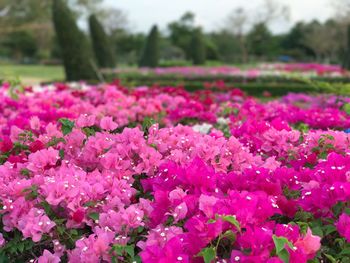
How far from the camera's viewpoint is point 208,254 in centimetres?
156

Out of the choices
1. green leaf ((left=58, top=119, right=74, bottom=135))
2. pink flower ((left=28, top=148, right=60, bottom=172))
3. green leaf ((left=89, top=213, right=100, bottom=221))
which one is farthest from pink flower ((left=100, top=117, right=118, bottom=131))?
green leaf ((left=89, top=213, right=100, bottom=221))

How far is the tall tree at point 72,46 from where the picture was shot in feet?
49.9

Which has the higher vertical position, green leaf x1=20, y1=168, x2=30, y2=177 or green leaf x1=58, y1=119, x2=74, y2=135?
green leaf x1=58, y1=119, x2=74, y2=135

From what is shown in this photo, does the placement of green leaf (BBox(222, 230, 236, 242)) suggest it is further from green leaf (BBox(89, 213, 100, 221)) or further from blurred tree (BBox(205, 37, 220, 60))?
blurred tree (BBox(205, 37, 220, 60))

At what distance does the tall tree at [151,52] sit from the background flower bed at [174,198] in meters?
22.9

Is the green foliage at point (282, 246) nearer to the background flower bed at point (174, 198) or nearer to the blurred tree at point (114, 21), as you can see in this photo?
the background flower bed at point (174, 198)

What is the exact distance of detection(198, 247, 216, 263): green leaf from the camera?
1.55 m

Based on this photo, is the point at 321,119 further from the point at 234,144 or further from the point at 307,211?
the point at 307,211

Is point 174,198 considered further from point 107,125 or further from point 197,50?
point 197,50

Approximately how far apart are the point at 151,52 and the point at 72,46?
10637 millimetres

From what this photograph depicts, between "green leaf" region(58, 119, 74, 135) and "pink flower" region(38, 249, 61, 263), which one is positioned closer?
"pink flower" region(38, 249, 61, 263)

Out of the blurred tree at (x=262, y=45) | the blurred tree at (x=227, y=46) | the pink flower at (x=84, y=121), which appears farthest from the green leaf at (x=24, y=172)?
the blurred tree at (x=262, y=45)

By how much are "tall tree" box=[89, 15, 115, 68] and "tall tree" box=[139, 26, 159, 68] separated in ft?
8.55

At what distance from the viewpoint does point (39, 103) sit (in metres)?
5.40
